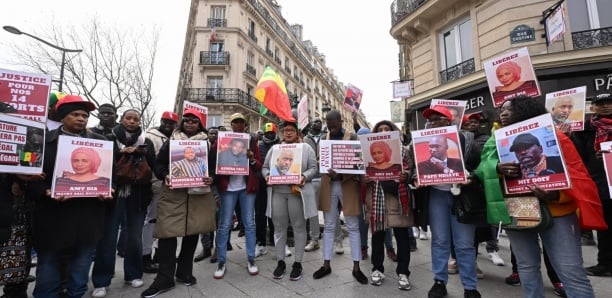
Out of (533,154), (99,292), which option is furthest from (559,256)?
(99,292)

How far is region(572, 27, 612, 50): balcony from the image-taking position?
26.2 feet

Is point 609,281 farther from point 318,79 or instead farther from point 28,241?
point 318,79

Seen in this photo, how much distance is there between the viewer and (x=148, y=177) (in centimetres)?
358

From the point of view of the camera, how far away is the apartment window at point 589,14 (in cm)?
816

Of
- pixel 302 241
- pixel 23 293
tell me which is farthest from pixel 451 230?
pixel 23 293

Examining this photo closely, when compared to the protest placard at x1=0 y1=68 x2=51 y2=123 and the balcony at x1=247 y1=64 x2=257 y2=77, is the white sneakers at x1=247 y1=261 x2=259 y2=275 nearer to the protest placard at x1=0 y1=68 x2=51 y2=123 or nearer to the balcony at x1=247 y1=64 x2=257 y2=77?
the protest placard at x1=0 y1=68 x2=51 y2=123

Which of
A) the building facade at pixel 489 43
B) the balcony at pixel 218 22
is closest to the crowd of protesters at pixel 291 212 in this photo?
the building facade at pixel 489 43

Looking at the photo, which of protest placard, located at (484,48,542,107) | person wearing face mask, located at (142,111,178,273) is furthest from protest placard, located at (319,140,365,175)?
protest placard, located at (484,48,542,107)

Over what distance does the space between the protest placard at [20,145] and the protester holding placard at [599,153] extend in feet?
18.0

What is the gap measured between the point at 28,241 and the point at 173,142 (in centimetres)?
159

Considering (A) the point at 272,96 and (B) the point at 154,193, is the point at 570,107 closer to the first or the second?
(A) the point at 272,96

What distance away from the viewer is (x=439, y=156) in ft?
9.46

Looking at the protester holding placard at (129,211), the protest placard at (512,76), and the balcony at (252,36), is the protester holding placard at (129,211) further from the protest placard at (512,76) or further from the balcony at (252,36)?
the balcony at (252,36)

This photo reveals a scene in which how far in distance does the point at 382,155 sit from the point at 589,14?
9.60 m
